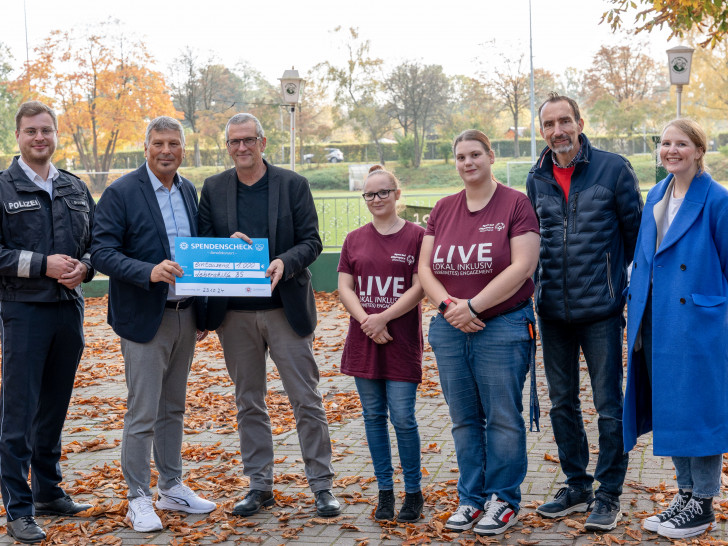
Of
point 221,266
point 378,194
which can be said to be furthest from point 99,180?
point 378,194

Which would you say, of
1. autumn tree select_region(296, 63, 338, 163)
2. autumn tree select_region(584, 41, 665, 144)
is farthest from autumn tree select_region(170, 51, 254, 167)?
autumn tree select_region(584, 41, 665, 144)

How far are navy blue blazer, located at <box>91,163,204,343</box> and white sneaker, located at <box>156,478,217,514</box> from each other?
1080 millimetres

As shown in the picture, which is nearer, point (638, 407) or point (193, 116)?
point (638, 407)

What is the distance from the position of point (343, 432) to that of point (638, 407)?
3077 mm

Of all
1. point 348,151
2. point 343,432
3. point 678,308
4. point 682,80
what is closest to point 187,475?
point 343,432

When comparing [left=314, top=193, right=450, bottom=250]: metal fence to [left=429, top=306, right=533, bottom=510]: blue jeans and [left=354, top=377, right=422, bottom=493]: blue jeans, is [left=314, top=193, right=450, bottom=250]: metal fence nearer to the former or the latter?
[left=354, top=377, right=422, bottom=493]: blue jeans

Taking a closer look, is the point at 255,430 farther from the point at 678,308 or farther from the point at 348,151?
the point at 348,151

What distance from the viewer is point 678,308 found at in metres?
4.66

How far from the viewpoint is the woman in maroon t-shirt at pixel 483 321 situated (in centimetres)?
477

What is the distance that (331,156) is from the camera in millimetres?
45875

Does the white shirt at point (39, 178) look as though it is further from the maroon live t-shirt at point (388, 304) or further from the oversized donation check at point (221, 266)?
the maroon live t-shirt at point (388, 304)

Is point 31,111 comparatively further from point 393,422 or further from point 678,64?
point 678,64

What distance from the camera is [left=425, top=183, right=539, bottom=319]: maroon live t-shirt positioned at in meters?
4.78

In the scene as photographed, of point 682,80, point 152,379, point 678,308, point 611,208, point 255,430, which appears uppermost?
point 682,80
